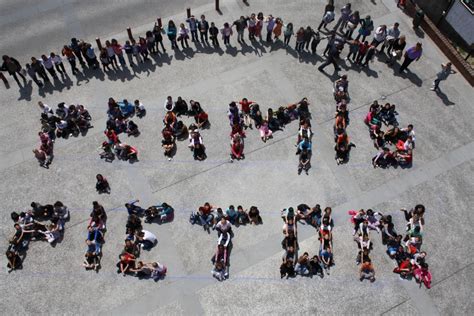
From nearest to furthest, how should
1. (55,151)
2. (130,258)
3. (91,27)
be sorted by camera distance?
(130,258), (55,151), (91,27)

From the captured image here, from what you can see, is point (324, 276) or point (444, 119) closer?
point (324, 276)

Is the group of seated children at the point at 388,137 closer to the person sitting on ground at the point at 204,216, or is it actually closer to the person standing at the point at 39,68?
the person sitting on ground at the point at 204,216

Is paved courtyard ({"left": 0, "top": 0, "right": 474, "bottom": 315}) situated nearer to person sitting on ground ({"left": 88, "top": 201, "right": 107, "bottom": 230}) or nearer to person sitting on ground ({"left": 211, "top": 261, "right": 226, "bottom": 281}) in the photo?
person sitting on ground ({"left": 211, "top": 261, "right": 226, "bottom": 281})

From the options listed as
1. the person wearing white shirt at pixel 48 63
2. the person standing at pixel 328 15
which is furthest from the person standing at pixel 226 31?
the person wearing white shirt at pixel 48 63

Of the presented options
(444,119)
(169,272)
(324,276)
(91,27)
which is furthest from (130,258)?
(444,119)

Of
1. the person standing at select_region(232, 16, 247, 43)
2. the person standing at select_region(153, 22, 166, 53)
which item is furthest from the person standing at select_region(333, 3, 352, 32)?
the person standing at select_region(153, 22, 166, 53)

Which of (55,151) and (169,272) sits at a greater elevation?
(55,151)

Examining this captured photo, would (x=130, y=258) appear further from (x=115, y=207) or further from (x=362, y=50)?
(x=362, y=50)
